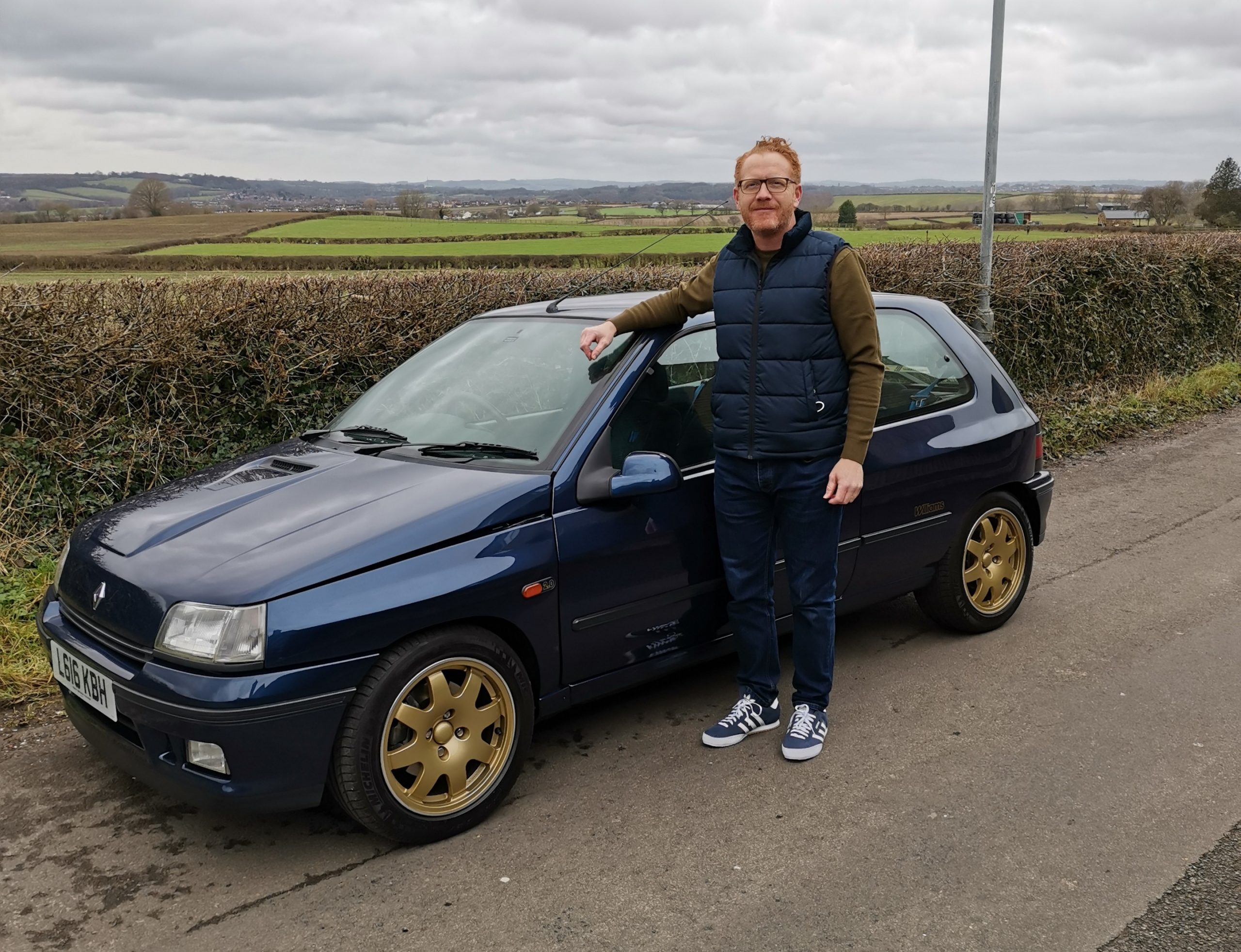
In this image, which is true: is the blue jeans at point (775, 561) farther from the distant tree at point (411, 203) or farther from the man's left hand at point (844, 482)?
the distant tree at point (411, 203)

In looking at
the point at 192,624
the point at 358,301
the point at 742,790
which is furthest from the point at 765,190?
the point at 358,301

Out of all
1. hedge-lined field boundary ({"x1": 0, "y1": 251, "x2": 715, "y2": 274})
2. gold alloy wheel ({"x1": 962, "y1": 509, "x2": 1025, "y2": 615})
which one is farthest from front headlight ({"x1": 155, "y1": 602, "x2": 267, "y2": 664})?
hedge-lined field boundary ({"x1": 0, "y1": 251, "x2": 715, "y2": 274})

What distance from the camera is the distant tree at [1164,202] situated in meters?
16.9

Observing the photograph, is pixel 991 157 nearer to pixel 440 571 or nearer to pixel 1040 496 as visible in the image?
pixel 1040 496

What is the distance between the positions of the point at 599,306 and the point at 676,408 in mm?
689

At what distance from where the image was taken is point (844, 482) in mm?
3557

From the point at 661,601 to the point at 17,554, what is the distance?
3.79 m

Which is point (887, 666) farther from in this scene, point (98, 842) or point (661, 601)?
point (98, 842)

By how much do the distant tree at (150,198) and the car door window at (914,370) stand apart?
9778mm

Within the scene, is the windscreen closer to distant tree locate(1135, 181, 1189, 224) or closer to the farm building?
the farm building

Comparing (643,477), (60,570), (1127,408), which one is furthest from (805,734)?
(1127,408)

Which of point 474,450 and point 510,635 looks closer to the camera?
point 510,635

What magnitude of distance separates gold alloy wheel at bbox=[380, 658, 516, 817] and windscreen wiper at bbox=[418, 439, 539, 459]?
0.76 metres

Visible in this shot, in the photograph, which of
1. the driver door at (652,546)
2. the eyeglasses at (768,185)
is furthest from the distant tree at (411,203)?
the eyeglasses at (768,185)
